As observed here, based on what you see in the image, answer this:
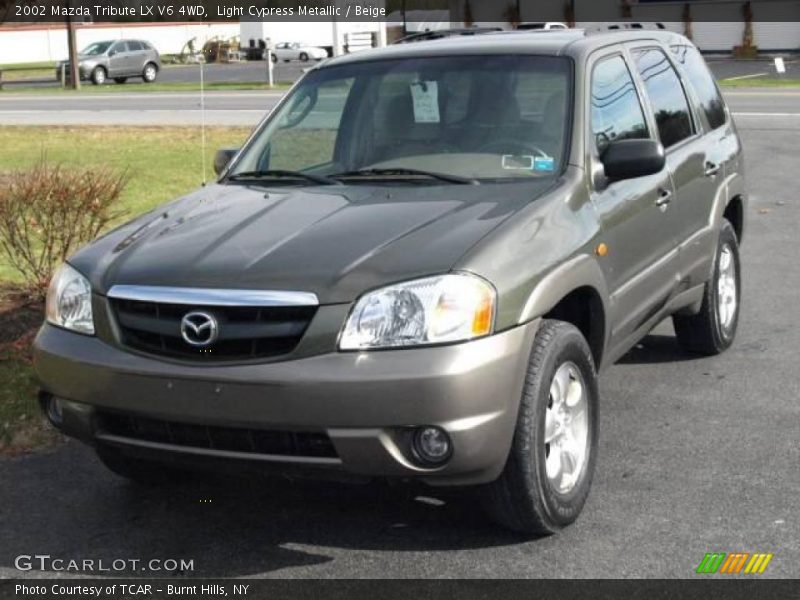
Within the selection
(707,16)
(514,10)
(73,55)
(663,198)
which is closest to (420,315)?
(663,198)

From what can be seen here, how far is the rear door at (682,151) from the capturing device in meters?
6.25

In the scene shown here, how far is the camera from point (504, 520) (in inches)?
179

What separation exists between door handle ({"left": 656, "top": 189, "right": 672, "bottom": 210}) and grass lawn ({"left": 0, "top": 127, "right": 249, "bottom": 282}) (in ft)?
25.0

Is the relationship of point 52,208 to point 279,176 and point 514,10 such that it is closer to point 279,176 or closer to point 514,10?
point 279,176

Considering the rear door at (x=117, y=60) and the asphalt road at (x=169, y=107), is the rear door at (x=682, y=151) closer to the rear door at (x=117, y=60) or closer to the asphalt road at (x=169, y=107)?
the asphalt road at (x=169, y=107)

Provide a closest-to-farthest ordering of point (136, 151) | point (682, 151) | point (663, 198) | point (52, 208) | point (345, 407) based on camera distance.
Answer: point (345, 407)
point (663, 198)
point (682, 151)
point (52, 208)
point (136, 151)

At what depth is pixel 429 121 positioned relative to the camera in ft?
18.3

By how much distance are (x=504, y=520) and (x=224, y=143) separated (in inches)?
619

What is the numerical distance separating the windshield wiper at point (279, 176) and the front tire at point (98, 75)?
41.9m

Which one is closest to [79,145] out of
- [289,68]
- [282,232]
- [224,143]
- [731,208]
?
[224,143]

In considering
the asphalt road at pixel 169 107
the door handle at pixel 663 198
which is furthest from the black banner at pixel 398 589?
the asphalt road at pixel 169 107

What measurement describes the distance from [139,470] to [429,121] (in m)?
1.94

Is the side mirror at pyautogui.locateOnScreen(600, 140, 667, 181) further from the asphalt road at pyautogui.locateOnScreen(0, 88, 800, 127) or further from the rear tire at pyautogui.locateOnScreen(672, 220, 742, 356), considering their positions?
the asphalt road at pyautogui.locateOnScreen(0, 88, 800, 127)

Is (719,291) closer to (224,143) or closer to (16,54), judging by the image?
(224,143)
